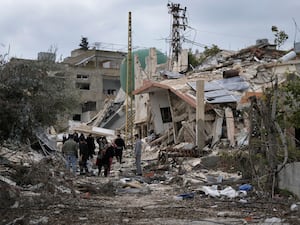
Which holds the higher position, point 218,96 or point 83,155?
point 218,96

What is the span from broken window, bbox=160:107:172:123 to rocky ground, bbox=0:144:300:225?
14243 mm

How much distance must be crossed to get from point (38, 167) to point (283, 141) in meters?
5.60

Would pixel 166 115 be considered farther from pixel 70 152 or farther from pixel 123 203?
pixel 123 203

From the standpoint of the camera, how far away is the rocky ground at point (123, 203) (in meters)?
9.22

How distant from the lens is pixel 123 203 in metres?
11.8

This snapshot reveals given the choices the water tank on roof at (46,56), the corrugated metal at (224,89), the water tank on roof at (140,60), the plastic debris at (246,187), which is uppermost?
the water tank on roof at (140,60)

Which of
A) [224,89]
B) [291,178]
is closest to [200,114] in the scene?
[224,89]

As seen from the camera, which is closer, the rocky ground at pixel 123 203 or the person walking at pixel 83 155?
the rocky ground at pixel 123 203

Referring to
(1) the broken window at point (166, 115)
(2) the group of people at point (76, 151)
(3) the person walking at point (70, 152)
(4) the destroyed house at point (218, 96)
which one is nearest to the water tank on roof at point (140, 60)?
(4) the destroyed house at point (218, 96)

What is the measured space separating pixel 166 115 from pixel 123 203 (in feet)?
63.1

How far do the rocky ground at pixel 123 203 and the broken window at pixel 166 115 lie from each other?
14.2 meters

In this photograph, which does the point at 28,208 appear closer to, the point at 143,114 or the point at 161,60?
the point at 143,114

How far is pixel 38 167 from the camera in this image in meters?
12.3

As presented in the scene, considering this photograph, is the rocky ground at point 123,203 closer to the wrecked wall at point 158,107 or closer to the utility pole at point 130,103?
the wrecked wall at point 158,107
